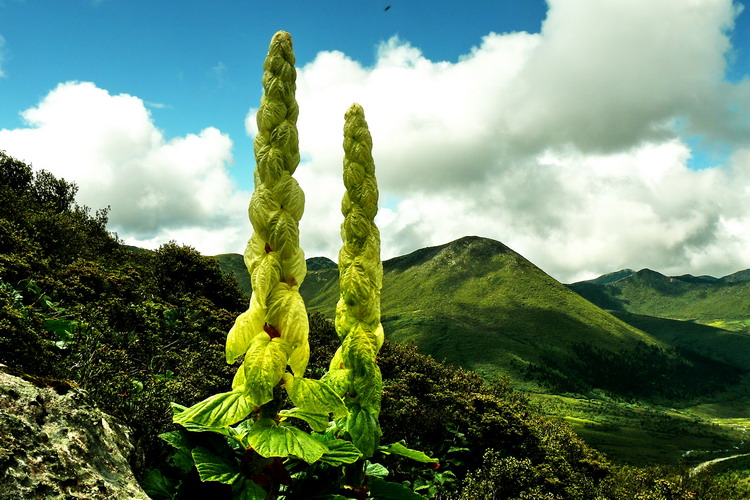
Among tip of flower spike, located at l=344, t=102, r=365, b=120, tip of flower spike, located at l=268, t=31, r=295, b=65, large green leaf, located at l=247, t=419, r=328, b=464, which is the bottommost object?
large green leaf, located at l=247, t=419, r=328, b=464

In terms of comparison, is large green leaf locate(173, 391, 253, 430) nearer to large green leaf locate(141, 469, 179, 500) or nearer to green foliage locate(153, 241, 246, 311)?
large green leaf locate(141, 469, 179, 500)

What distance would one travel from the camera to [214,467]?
2.34 metres

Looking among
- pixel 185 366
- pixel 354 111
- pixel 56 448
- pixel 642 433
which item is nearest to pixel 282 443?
pixel 56 448

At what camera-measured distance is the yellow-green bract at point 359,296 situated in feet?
8.60

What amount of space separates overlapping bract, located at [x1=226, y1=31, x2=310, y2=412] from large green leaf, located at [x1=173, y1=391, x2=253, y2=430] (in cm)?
6

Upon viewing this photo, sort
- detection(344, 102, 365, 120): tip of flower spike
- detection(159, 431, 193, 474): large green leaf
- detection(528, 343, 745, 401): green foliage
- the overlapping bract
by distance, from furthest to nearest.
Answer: detection(528, 343, 745, 401): green foliage, detection(344, 102, 365, 120): tip of flower spike, detection(159, 431, 193, 474): large green leaf, the overlapping bract

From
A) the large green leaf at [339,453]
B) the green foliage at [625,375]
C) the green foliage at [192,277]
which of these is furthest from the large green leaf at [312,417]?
the green foliage at [625,375]

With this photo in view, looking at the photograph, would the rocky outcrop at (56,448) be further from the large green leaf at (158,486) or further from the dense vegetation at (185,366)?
the dense vegetation at (185,366)

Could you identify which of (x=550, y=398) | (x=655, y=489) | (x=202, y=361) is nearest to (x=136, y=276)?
(x=202, y=361)

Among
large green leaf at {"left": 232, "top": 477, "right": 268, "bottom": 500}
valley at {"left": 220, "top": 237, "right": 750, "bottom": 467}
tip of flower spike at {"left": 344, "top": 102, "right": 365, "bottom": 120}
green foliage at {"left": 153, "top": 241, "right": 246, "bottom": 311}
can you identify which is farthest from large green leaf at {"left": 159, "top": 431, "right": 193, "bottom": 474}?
valley at {"left": 220, "top": 237, "right": 750, "bottom": 467}

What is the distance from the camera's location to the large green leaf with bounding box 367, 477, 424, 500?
2767mm

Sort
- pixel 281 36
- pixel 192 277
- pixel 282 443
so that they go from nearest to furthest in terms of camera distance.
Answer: pixel 282 443, pixel 281 36, pixel 192 277

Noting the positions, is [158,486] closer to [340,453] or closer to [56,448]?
[56,448]

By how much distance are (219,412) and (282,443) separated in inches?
14.7
